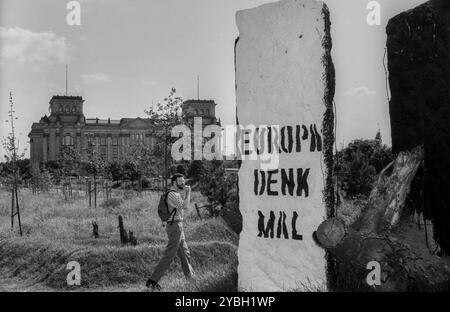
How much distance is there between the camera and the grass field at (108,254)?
8602 mm

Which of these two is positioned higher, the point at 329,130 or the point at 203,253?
the point at 329,130

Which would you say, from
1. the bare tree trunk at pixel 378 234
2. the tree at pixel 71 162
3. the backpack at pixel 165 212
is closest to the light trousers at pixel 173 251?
the backpack at pixel 165 212

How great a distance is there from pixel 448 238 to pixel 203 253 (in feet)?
16.9

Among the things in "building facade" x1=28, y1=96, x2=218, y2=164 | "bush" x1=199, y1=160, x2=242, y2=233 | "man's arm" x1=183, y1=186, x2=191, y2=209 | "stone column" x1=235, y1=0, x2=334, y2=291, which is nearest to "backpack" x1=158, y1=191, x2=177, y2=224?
"man's arm" x1=183, y1=186, x2=191, y2=209

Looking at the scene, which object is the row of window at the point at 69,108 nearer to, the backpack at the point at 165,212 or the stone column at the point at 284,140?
the backpack at the point at 165,212

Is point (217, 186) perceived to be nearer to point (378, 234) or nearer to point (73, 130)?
point (378, 234)

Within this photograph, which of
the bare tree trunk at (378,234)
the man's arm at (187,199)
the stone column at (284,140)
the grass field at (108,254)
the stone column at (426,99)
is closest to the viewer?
the bare tree trunk at (378,234)

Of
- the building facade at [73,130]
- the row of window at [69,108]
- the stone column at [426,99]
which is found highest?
the row of window at [69,108]

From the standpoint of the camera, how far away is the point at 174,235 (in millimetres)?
7219

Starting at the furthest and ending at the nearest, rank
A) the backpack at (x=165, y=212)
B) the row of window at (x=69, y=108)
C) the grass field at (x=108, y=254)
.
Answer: the row of window at (x=69, y=108), the grass field at (x=108, y=254), the backpack at (x=165, y=212)

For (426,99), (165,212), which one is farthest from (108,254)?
(426,99)
